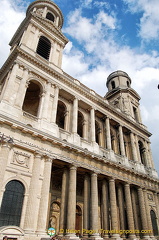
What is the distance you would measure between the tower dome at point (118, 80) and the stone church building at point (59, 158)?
1057 centimetres

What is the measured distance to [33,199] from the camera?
11953 mm

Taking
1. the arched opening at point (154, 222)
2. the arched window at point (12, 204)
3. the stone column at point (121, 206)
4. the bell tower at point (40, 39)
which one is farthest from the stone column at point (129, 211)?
the bell tower at point (40, 39)

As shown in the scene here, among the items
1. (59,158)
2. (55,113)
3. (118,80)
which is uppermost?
(118,80)

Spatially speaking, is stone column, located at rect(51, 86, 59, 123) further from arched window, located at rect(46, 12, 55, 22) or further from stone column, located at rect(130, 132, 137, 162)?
arched window, located at rect(46, 12, 55, 22)

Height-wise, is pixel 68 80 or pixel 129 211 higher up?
pixel 68 80

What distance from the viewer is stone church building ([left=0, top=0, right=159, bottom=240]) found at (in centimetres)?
1204

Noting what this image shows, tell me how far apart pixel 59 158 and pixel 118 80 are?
23.3 meters

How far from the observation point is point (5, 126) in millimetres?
12391

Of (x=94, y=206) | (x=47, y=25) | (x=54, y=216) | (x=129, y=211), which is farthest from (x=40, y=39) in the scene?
(x=129, y=211)

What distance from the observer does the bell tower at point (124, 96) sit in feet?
94.7

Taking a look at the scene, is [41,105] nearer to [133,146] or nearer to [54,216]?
[54,216]

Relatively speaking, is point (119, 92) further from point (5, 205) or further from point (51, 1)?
point (5, 205)

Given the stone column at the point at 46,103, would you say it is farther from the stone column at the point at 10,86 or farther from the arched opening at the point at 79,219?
the arched opening at the point at 79,219

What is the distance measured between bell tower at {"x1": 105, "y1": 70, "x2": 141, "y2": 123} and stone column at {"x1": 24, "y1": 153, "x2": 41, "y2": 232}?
17409 mm
